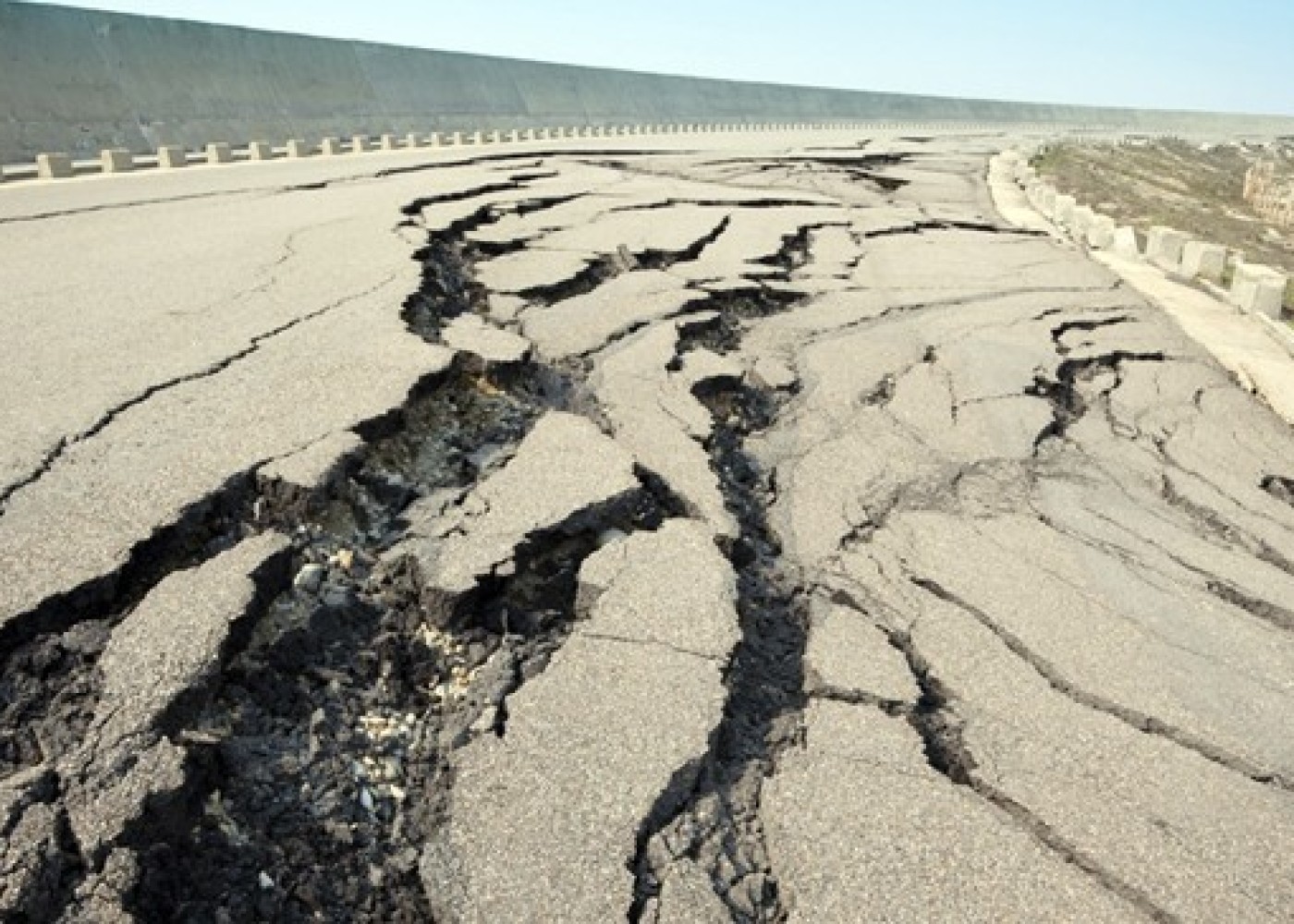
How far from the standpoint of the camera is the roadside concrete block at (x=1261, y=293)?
675 centimetres

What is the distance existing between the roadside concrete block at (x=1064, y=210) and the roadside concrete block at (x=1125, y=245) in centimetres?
116

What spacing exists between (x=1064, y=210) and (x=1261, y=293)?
4.23 m

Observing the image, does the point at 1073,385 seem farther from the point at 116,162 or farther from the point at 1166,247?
the point at 116,162

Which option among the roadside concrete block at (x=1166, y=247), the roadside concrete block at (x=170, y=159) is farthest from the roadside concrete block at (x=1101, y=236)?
the roadside concrete block at (x=170, y=159)

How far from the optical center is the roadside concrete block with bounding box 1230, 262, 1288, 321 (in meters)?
6.75

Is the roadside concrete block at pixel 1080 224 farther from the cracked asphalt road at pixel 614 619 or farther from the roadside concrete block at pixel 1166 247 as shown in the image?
the cracked asphalt road at pixel 614 619

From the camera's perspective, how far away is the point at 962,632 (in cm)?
250

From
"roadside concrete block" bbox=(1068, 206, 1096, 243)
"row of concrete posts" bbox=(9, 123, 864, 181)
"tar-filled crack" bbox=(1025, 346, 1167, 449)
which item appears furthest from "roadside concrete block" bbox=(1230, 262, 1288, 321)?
"row of concrete posts" bbox=(9, 123, 864, 181)

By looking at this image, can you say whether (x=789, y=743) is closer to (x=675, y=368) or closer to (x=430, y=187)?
(x=675, y=368)

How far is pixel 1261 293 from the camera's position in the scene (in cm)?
679

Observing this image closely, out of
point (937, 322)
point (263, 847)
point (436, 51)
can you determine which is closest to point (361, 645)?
point (263, 847)

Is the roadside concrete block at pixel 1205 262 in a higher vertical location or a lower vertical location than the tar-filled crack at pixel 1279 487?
higher

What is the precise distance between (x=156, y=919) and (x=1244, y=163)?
5218 cm

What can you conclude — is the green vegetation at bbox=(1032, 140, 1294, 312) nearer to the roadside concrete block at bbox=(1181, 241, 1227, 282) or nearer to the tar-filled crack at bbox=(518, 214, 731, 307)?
the roadside concrete block at bbox=(1181, 241, 1227, 282)
